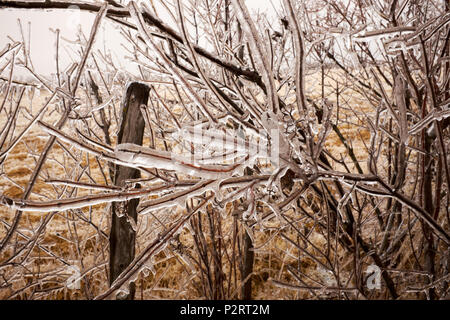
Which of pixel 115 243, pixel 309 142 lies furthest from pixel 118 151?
pixel 115 243

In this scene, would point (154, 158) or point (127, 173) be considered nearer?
point (154, 158)

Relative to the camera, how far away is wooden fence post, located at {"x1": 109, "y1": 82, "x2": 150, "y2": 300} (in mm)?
1038

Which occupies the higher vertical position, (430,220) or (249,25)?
(249,25)

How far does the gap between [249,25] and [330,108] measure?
0.27 meters

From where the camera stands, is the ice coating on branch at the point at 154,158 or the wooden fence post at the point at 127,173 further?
the wooden fence post at the point at 127,173

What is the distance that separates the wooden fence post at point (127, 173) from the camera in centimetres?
104

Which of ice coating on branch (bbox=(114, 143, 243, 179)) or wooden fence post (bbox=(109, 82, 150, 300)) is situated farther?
wooden fence post (bbox=(109, 82, 150, 300))

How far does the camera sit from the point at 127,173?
42.1 inches

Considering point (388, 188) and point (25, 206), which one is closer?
point (25, 206)

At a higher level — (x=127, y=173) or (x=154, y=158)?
(x=127, y=173)

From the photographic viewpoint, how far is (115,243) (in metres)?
1.09

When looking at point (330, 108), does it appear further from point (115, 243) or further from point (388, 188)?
point (115, 243)
